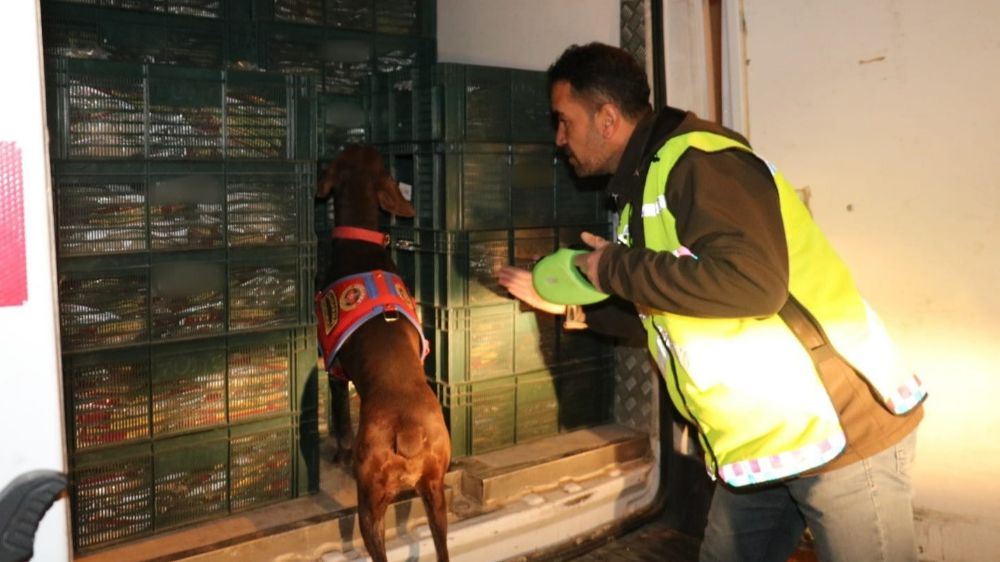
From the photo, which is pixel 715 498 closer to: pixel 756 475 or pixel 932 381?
pixel 756 475

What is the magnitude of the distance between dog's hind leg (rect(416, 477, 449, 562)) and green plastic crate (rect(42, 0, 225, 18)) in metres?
2.82

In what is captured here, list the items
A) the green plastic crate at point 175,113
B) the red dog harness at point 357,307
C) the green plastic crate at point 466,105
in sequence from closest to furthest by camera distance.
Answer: the green plastic crate at point 175,113 → the red dog harness at point 357,307 → the green plastic crate at point 466,105

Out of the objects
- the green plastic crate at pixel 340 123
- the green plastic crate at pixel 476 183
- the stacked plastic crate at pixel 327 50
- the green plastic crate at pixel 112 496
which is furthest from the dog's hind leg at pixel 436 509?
the green plastic crate at pixel 340 123

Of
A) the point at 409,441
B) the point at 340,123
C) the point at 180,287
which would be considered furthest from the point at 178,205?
the point at 340,123

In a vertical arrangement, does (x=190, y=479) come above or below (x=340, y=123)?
below

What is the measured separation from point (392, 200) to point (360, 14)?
139cm

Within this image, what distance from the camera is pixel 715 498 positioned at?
9.25 feet

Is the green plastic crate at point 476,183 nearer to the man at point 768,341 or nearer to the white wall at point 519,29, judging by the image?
the white wall at point 519,29

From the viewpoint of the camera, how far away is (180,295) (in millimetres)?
3793

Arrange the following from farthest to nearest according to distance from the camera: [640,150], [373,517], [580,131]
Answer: [373,517], [580,131], [640,150]

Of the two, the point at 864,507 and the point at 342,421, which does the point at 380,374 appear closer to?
the point at 342,421

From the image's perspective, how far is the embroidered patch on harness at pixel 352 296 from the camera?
166 inches

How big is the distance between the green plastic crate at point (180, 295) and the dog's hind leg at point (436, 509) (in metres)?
1.01

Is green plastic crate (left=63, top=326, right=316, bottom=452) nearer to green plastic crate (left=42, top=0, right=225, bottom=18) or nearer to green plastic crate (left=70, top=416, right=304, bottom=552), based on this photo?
green plastic crate (left=70, top=416, right=304, bottom=552)
